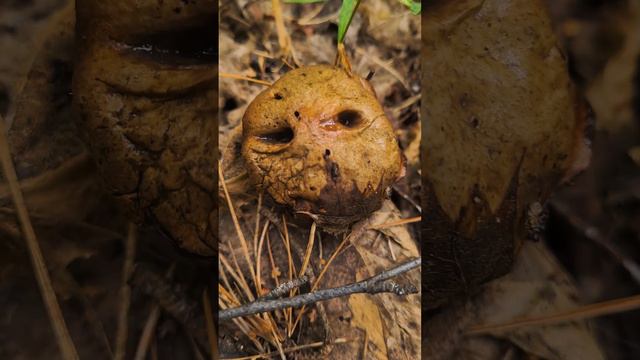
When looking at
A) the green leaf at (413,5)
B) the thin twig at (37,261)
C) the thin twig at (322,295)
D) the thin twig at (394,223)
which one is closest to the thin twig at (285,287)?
the thin twig at (322,295)

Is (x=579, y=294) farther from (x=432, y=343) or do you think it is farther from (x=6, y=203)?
(x=6, y=203)

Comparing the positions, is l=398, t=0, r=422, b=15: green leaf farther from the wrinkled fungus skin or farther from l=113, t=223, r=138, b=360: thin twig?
l=113, t=223, r=138, b=360: thin twig

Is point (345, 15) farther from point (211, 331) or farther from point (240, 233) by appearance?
point (211, 331)

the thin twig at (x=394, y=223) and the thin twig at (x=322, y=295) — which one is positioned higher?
the thin twig at (x=394, y=223)

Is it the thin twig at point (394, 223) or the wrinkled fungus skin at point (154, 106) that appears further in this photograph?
the thin twig at point (394, 223)

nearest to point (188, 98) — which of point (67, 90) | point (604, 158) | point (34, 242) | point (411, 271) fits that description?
point (67, 90)

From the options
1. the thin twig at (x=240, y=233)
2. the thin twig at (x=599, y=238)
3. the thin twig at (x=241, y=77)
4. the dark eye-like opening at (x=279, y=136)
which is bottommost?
the thin twig at (x=240, y=233)

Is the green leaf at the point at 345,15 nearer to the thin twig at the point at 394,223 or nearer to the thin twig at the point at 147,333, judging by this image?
the thin twig at the point at 394,223

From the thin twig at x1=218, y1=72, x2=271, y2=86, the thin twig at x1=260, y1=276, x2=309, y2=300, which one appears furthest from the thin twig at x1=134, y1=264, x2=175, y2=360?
the thin twig at x1=218, y1=72, x2=271, y2=86
